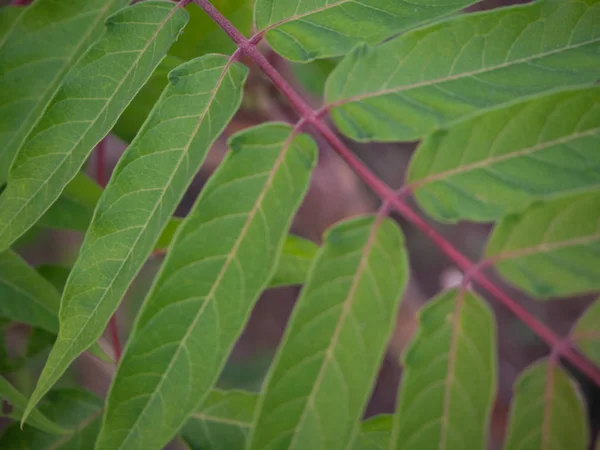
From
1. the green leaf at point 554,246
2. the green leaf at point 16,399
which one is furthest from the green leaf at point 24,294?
the green leaf at point 554,246

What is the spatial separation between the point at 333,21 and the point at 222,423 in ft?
2.47

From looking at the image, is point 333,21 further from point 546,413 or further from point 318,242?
point 318,242

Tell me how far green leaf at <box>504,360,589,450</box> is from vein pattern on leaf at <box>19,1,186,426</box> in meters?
0.66

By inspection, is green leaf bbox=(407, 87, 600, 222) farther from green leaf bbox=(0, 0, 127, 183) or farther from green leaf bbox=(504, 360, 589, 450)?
green leaf bbox=(0, 0, 127, 183)

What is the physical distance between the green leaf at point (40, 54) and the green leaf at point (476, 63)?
46cm

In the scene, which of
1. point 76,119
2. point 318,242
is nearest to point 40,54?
point 76,119

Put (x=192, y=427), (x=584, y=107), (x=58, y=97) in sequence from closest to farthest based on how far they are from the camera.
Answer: (x=584, y=107) < (x=58, y=97) < (x=192, y=427)

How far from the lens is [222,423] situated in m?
0.98

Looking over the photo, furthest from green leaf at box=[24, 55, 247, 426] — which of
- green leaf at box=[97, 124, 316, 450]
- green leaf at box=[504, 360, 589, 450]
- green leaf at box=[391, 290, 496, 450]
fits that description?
green leaf at box=[504, 360, 589, 450]

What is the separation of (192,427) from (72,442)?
0.24 metres

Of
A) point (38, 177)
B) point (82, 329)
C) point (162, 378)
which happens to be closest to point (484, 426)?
point (162, 378)

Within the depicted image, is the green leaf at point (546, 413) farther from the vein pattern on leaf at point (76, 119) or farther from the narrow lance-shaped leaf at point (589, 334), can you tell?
the vein pattern on leaf at point (76, 119)

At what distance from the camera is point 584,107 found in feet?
2.04

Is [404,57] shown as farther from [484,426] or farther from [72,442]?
[72,442]
